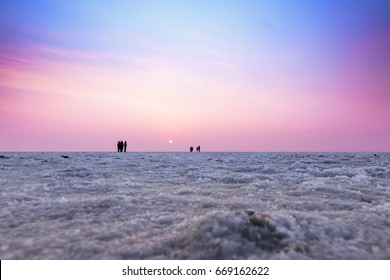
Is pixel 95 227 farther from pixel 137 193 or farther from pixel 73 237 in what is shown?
pixel 137 193

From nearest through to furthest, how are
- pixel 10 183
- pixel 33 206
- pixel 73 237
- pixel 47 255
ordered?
1. pixel 47 255
2. pixel 73 237
3. pixel 33 206
4. pixel 10 183

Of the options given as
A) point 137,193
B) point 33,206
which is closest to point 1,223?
point 33,206

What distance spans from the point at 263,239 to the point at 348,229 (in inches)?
62.1

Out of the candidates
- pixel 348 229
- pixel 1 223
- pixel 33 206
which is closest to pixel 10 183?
pixel 33 206

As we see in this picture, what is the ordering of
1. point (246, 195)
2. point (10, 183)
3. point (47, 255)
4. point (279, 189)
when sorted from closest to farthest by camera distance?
1. point (47, 255)
2. point (246, 195)
3. point (279, 189)
4. point (10, 183)

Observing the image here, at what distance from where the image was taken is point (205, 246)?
4445mm

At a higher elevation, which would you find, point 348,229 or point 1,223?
point 348,229

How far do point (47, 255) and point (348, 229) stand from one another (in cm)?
Answer: 449
